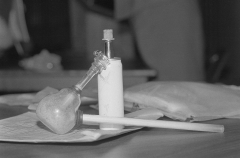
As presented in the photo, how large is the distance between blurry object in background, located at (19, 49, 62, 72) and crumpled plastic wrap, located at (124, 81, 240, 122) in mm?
1241

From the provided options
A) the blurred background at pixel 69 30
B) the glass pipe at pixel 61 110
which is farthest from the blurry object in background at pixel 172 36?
the glass pipe at pixel 61 110

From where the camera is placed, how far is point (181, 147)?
0.62 m

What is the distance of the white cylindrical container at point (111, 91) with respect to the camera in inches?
27.7

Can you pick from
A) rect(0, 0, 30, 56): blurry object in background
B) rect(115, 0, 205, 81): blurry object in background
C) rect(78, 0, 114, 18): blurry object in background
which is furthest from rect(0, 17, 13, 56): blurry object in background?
rect(115, 0, 205, 81): blurry object in background

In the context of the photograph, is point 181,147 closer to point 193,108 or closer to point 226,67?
point 193,108

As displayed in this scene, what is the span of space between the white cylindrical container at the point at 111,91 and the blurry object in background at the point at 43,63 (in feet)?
4.70

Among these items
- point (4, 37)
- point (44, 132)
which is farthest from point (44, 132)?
point (4, 37)

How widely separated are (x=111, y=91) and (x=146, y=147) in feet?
0.43

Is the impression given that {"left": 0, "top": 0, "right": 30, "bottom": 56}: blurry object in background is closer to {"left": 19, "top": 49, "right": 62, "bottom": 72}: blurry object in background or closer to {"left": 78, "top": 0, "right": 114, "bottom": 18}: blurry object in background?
{"left": 19, "top": 49, "right": 62, "bottom": 72}: blurry object in background

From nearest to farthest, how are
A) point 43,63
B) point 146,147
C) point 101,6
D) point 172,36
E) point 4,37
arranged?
point 146,147, point 172,36, point 43,63, point 4,37, point 101,6

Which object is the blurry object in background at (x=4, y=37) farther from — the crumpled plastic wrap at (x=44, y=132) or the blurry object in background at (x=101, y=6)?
the crumpled plastic wrap at (x=44, y=132)

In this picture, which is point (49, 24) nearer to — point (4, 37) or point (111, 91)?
point (4, 37)

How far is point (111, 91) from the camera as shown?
71 cm

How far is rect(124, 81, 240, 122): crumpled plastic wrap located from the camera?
2.71ft
